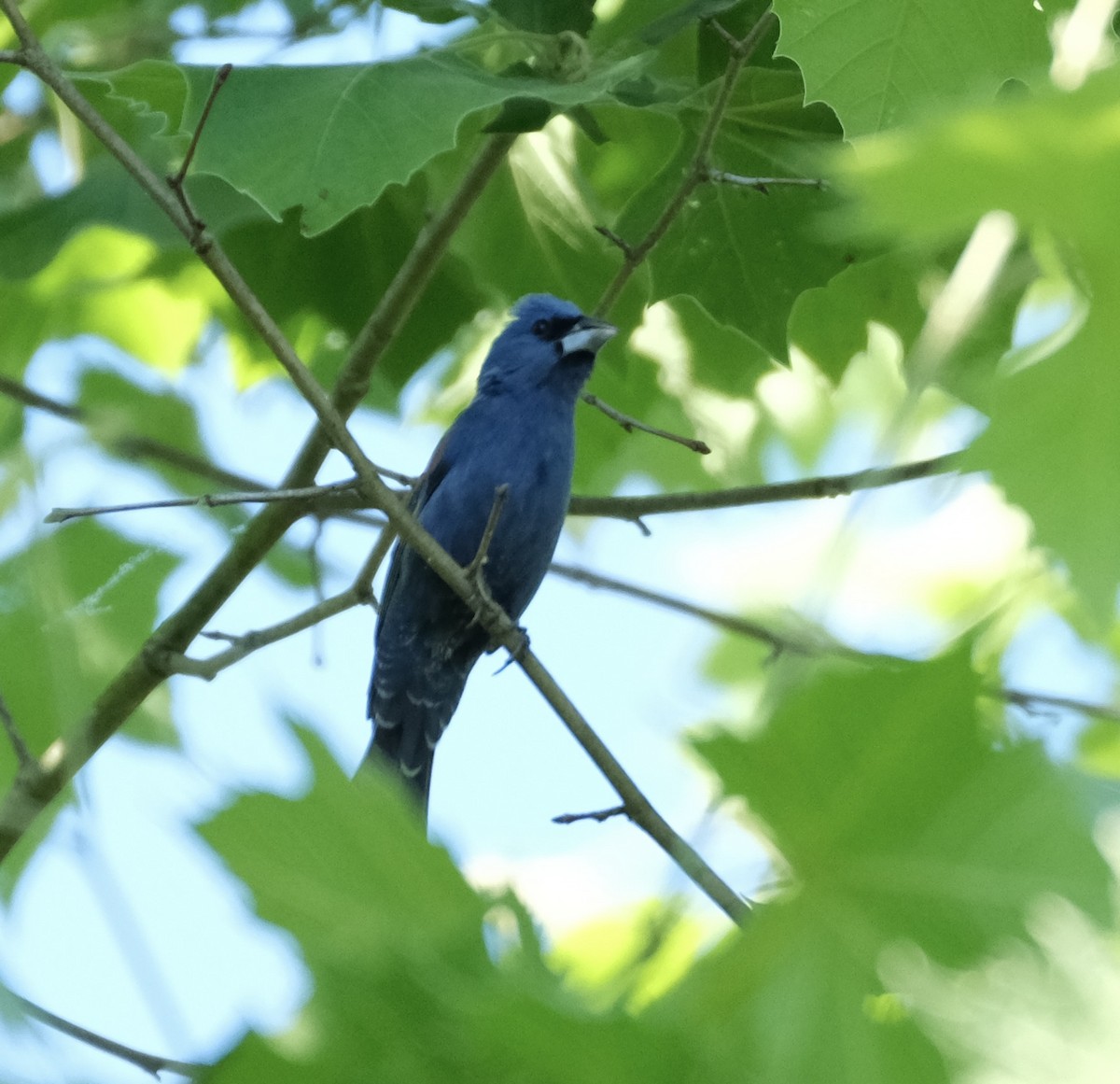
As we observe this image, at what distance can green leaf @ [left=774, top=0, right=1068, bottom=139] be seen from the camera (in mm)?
1851

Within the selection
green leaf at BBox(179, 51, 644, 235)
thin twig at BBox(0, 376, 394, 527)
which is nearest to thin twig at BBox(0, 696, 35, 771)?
thin twig at BBox(0, 376, 394, 527)

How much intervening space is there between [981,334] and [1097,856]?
7.96 ft

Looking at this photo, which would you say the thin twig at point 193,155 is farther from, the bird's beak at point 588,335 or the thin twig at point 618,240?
the bird's beak at point 588,335

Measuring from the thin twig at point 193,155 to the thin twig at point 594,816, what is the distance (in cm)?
114

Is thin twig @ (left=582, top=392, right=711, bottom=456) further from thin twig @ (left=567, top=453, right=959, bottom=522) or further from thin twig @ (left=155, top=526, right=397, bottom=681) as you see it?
thin twig @ (left=155, top=526, right=397, bottom=681)

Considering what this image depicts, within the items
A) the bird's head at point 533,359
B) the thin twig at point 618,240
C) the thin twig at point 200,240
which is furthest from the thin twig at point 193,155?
the bird's head at point 533,359

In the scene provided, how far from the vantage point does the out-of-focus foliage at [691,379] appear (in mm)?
639

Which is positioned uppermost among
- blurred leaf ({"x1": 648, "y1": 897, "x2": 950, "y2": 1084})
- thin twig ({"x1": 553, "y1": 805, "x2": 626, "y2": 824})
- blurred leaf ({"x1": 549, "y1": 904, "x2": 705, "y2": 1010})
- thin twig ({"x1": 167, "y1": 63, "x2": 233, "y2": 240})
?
thin twig ({"x1": 167, "y1": 63, "x2": 233, "y2": 240})

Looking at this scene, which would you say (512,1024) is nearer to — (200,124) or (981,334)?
(200,124)

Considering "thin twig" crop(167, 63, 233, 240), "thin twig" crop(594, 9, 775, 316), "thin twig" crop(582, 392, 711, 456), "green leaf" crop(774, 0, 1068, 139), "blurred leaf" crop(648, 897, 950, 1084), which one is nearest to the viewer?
"blurred leaf" crop(648, 897, 950, 1084)

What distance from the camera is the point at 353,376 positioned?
3.16 meters

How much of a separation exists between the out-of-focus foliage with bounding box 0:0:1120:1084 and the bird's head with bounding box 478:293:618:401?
0.27 metres

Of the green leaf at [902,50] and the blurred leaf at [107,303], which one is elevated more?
the blurred leaf at [107,303]

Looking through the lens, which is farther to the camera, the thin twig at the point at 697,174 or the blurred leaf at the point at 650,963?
the thin twig at the point at 697,174
